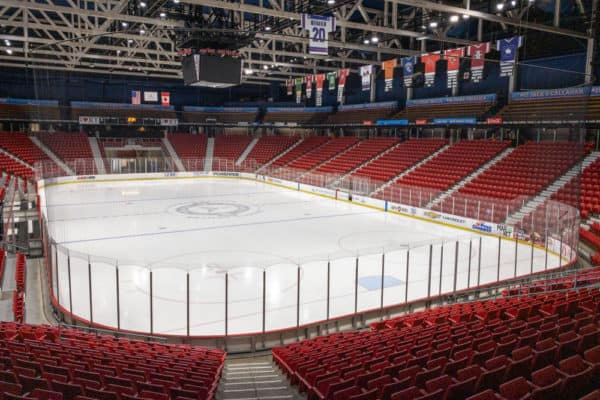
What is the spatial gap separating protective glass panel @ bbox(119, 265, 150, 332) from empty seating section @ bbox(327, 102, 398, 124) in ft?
92.4

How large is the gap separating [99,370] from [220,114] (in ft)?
151

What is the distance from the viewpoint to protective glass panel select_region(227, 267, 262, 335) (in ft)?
33.0

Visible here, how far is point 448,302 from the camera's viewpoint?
11727 millimetres

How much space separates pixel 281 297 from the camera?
454 inches

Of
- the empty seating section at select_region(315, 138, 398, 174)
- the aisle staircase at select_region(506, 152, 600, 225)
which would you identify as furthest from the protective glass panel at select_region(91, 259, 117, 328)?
the empty seating section at select_region(315, 138, 398, 174)

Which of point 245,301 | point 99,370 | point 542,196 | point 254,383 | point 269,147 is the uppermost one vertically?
point 269,147

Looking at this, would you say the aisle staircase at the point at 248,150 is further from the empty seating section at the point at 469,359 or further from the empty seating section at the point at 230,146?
the empty seating section at the point at 469,359

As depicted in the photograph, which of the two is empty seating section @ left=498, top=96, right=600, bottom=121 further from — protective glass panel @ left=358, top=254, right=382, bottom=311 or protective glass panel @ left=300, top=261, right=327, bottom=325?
protective glass panel @ left=300, top=261, right=327, bottom=325

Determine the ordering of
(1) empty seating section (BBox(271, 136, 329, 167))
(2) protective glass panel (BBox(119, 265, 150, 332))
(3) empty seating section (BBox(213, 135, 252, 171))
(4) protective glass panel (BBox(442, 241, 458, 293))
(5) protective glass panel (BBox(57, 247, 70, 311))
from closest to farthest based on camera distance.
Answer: (2) protective glass panel (BBox(119, 265, 150, 332)), (5) protective glass panel (BBox(57, 247, 70, 311)), (4) protective glass panel (BBox(442, 241, 458, 293)), (1) empty seating section (BBox(271, 136, 329, 167)), (3) empty seating section (BBox(213, 135, 252, 171))

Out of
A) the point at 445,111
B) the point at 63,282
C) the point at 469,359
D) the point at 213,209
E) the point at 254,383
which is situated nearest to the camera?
the point at 469,359

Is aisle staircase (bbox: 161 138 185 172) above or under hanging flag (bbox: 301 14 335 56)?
under

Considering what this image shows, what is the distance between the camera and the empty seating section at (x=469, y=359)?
4.24m

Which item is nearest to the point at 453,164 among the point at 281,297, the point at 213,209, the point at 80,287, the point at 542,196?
the point at 542,196

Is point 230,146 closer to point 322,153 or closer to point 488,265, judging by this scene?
point 322,153
